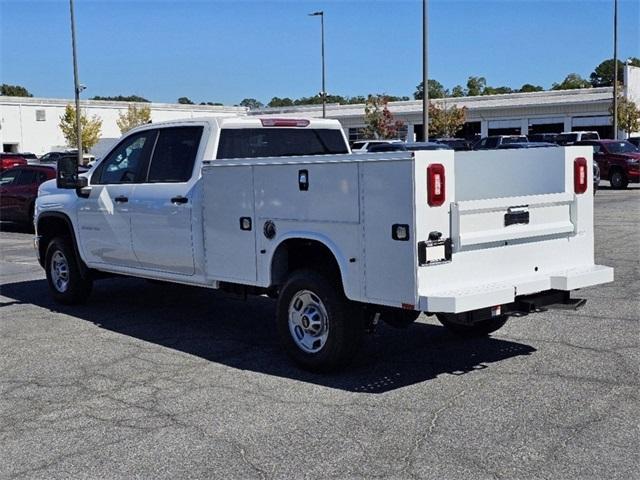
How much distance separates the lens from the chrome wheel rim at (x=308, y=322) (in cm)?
687

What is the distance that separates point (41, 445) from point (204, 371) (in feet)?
6.25

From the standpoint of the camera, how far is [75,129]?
6881 cm

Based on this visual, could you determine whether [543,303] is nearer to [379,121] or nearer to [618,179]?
[618,179]

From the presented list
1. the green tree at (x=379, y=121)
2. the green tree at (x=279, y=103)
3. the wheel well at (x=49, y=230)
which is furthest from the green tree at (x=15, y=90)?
the wheel well at (x=49, y=230)

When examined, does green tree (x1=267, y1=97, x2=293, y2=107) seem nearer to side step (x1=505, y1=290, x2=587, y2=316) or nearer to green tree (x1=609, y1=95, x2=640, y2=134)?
green tree (x1=609, y1=95, x2=640, y2=134)

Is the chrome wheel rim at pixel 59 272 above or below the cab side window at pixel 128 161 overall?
below

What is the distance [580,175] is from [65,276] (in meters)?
6.28

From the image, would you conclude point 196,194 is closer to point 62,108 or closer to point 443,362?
point 443,362

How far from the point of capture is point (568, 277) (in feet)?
22.1

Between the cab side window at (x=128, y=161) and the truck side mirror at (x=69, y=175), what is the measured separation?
6.2 inches

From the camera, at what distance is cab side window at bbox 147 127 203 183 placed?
8.24 m

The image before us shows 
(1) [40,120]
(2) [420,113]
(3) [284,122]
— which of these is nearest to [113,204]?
(3) [284,122]

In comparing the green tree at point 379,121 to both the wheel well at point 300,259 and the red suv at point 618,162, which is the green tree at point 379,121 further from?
the wheel well at point 300,259

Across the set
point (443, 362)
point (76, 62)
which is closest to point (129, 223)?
point (443, 362)
